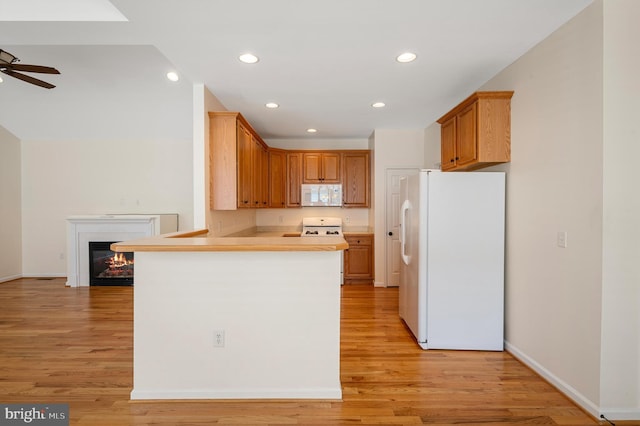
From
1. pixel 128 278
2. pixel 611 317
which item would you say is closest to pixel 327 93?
pixel 611 317

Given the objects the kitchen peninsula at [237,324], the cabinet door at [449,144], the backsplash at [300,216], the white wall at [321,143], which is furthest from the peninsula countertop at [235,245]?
the white wall at [321,143]

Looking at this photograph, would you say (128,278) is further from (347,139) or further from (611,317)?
(611,317)

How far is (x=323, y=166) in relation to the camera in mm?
5590

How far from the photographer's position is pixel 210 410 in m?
2.00

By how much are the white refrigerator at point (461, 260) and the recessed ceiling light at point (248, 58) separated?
1811mm

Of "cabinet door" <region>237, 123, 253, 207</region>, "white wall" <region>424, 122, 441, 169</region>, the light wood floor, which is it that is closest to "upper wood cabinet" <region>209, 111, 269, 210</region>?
"cabinet door" <region>237, 123, 253, 207</region>

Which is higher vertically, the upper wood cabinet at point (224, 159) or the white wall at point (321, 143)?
the white wall at point (321, 143)

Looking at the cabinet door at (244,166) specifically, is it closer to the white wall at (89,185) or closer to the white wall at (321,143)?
the white wall at (321,143)

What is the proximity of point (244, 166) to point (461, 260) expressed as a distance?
2.64 m

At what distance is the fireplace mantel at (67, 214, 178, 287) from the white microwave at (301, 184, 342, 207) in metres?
2.55

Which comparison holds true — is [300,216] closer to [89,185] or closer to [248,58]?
[248,58]

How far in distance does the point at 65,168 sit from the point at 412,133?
242 inches

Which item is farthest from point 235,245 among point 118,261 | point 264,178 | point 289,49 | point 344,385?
point 118,261

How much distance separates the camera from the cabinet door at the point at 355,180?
5.61 m
